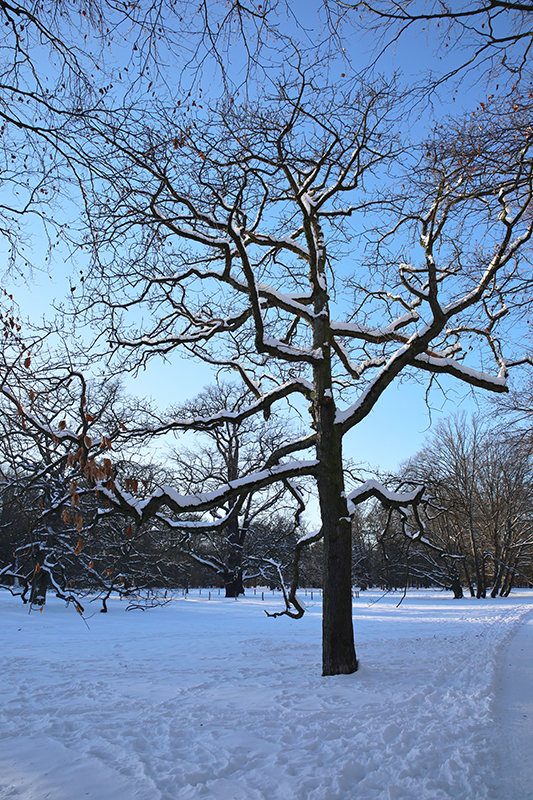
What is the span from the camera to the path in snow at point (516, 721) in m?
3.45

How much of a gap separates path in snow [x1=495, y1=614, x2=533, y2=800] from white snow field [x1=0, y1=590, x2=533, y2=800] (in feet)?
0.09

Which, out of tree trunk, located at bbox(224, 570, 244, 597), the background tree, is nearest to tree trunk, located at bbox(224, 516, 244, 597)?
tree trunk, located at bbox(224, 570, 244, 597)

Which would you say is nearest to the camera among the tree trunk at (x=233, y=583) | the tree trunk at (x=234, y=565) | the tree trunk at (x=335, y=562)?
the tree trunk at (x=335, y=562)

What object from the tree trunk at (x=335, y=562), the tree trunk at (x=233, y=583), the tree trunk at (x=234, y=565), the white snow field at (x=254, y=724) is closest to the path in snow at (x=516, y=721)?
the white snow field at (x=254, y=724)

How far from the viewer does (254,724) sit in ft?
15.4

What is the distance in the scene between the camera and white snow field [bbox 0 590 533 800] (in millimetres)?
3383

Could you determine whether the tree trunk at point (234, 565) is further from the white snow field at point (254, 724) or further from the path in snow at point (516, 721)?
the path in snow at point (516, 721)

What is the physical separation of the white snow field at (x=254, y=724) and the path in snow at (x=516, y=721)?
0.03m

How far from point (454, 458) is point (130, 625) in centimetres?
2445

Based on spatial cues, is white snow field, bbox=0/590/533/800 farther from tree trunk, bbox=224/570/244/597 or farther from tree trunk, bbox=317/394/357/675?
tree trunk, bbox=224/570/244/597

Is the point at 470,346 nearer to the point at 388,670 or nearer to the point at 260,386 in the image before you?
the point at 260,386

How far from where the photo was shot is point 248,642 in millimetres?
10922

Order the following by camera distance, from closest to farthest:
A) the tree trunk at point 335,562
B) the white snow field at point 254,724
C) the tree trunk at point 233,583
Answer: the white snow field at point 254,724 → the tree trunk at point 335,562 → the tree trunk at point 233,583

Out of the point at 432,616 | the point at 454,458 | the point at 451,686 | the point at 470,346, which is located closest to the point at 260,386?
the point at 470,346
